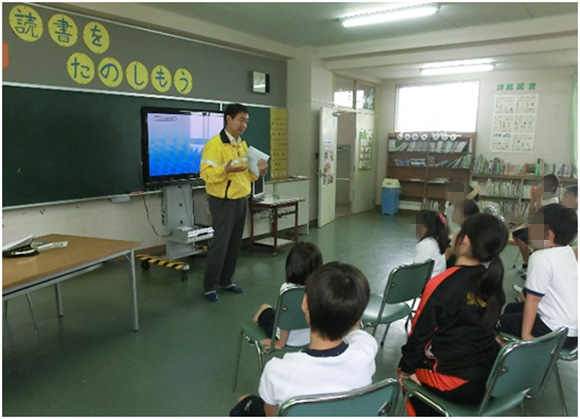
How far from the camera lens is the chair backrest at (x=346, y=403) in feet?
3.68

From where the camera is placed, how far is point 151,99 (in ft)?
15.8

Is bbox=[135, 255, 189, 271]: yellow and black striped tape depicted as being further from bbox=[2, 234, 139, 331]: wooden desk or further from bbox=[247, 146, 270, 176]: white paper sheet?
bbox=[247, 146, 270, 176]: white paper sheet

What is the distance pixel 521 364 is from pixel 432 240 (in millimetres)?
1202

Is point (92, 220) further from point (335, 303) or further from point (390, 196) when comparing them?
point (390, 196)

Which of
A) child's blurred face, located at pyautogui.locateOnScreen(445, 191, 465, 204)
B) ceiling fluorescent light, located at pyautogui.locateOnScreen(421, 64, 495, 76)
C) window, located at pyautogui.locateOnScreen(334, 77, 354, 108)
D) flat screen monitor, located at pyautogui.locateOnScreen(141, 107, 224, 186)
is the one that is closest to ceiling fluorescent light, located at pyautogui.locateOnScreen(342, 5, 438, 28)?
flat screen monitor, located at pyautogui.locateOnScreen(141, 107, 224, 186)

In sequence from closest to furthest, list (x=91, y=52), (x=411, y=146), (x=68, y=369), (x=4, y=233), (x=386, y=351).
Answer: (x=68, y=369) → (x=386, y=351) → (x=4, y=233) → (x=91, y=52) → (x=411, y=146)

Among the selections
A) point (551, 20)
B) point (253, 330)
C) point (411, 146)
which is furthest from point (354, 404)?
point (411, 146)

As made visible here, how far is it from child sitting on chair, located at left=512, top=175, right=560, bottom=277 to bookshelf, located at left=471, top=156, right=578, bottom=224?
2.80 metres

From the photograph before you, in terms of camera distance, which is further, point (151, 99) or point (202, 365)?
point (151, 99)

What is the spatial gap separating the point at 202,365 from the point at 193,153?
2818 mm

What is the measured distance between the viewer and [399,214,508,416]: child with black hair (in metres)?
1.59

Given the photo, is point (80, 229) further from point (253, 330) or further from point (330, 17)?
point (330, 17)

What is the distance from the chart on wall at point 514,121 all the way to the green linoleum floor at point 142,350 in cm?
393

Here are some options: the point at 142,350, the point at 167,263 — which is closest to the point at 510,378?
the point at 142,350
